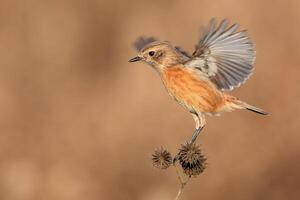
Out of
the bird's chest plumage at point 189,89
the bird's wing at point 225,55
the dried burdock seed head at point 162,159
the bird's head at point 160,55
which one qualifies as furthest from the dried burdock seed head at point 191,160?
the bird's head at point 160,55

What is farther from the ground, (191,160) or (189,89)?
(189,89)

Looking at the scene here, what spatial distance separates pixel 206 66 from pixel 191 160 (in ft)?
3.83

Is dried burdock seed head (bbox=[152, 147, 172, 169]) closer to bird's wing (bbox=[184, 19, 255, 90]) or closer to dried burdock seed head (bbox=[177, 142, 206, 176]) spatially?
dried burdock seed head (bbox=[177, 142, 206, 176])

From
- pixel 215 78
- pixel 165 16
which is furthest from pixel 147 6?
pixel 215 78

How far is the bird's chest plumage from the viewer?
9391mm

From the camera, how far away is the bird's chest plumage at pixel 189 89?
9391mm

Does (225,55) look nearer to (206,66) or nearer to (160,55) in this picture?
(206,66)

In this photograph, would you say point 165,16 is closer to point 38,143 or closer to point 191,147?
point 38,143

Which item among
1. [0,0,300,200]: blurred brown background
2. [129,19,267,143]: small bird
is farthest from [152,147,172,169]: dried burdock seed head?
[0,0,300,200]: blurred brown background

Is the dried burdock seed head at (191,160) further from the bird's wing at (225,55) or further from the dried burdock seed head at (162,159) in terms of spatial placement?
the bird's wing at (225,55)

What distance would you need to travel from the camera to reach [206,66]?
30.9 feet

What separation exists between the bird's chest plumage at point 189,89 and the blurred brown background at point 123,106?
5513 mm

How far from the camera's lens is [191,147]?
29.6 ft

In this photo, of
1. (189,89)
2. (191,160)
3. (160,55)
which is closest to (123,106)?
(160,55)
